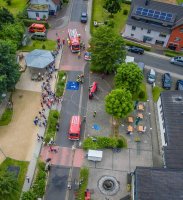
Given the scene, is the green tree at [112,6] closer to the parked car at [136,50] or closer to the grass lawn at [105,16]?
the grass lawn at [105,16]

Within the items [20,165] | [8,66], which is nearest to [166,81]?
[8,66]

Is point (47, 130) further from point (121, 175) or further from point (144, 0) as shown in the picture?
Result: point (144, 0)

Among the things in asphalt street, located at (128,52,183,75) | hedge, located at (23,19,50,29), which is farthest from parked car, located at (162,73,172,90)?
hedge, located at (23,19,50,29)

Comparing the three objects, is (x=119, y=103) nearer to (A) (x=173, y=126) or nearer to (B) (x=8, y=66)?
(A) (x=173, y=126)

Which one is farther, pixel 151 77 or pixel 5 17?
pixel 5 17

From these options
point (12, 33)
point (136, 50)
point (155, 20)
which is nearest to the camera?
point (12, 33)

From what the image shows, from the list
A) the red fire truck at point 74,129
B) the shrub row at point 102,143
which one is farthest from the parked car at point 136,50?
the shrub row at point 102,143

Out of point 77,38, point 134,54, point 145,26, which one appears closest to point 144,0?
point 145,26
